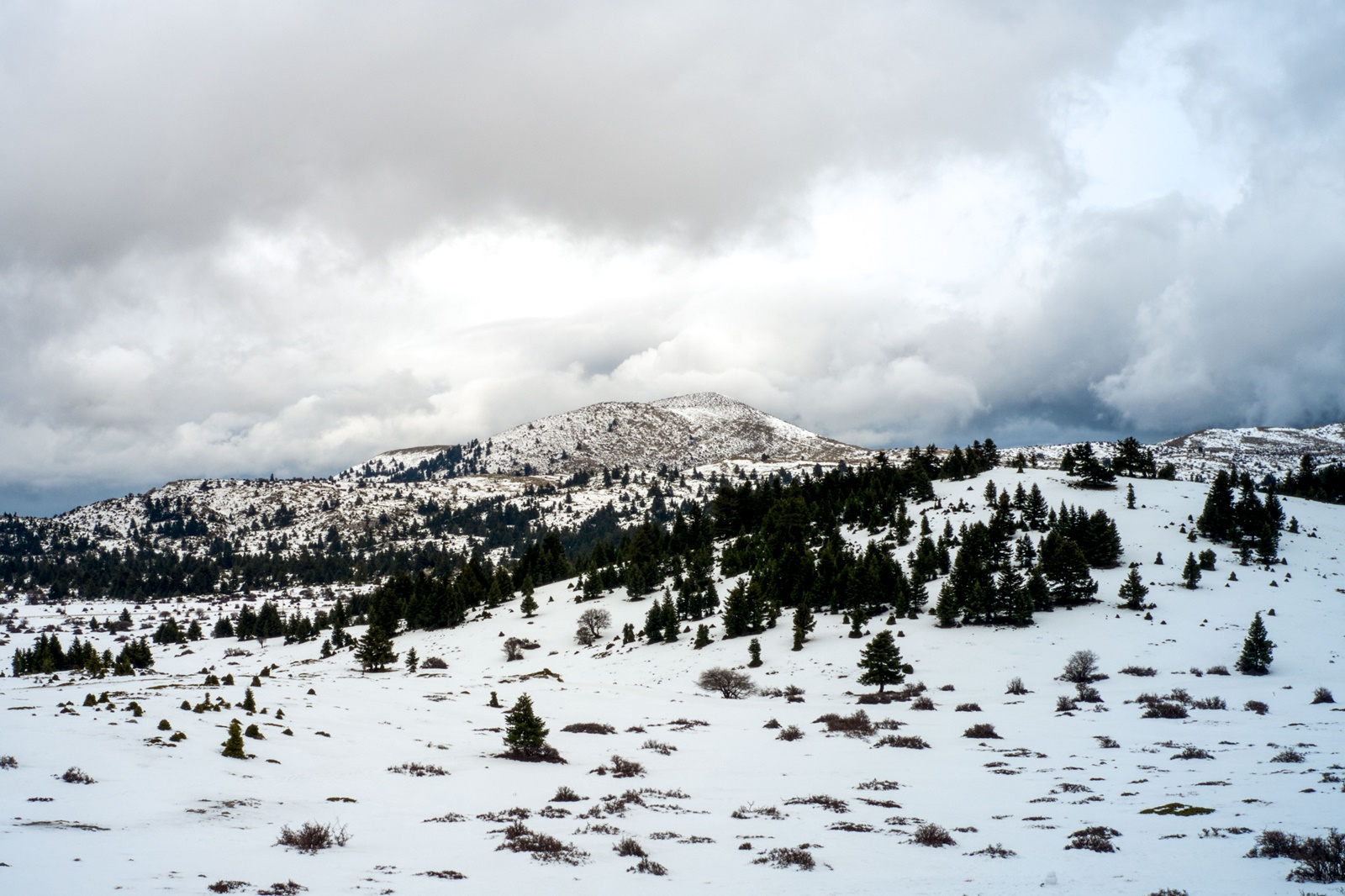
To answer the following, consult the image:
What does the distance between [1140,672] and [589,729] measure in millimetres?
49105

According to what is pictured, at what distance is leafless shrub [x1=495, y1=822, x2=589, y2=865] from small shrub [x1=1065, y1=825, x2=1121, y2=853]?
12.1 meters

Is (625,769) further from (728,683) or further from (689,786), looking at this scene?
(728,683)

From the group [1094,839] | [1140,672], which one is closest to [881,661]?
[1140,672]

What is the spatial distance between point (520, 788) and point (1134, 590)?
263ft

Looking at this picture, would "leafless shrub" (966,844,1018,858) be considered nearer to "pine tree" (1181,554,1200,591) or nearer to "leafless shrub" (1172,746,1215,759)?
"leafless shrub" (1172,746,1215,759)

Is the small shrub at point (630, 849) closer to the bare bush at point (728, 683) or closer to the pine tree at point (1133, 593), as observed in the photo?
the bare bush at point (728, 683)

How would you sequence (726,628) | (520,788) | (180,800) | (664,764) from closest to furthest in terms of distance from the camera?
(180,800), (520,788), (664,764), (726,628)

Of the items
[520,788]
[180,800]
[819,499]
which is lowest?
[520,788]

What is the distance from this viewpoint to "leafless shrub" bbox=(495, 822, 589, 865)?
15.7 meters

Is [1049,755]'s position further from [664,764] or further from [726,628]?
[726,628]

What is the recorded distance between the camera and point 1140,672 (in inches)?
2221

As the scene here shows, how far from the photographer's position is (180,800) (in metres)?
19.2

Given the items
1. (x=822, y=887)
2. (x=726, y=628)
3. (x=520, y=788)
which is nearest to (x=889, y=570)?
(x=726, y=628)

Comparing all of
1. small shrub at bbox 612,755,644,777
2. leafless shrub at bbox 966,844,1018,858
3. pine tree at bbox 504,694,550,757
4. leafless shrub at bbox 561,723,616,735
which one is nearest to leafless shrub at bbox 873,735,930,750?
small shrub at bbox 612,755,644,777
